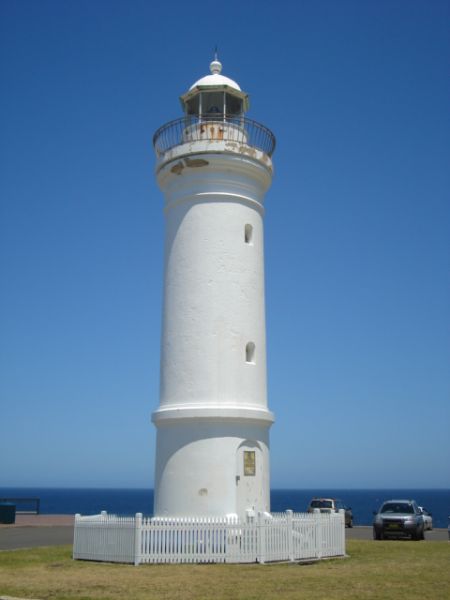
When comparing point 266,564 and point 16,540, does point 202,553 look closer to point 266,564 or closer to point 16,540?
point 266,564

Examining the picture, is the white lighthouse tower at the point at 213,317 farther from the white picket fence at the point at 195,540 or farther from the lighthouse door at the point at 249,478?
the white picket fence at the point at 195,540

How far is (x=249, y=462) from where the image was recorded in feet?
59.6

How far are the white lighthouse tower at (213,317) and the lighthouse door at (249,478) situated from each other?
3cm

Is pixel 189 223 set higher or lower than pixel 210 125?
lower

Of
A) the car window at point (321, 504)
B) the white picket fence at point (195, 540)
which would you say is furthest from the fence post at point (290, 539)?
the car window at point (321, 504)

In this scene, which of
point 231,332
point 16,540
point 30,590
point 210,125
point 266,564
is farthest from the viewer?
point 16,540

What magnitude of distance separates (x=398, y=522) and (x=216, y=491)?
1084cm

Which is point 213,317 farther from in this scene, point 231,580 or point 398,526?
point 398,526

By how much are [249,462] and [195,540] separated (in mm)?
3034

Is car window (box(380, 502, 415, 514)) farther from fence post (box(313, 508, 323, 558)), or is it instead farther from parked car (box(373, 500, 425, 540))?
fence post (box(313, 508, 323, 558))

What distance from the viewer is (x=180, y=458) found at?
→ 704 inches

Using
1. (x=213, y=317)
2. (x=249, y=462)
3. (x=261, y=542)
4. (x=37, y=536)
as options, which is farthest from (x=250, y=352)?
(x=37, y=536)

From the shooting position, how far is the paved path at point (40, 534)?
22.3 meters

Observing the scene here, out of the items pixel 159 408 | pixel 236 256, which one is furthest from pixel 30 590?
pixel 236 256
